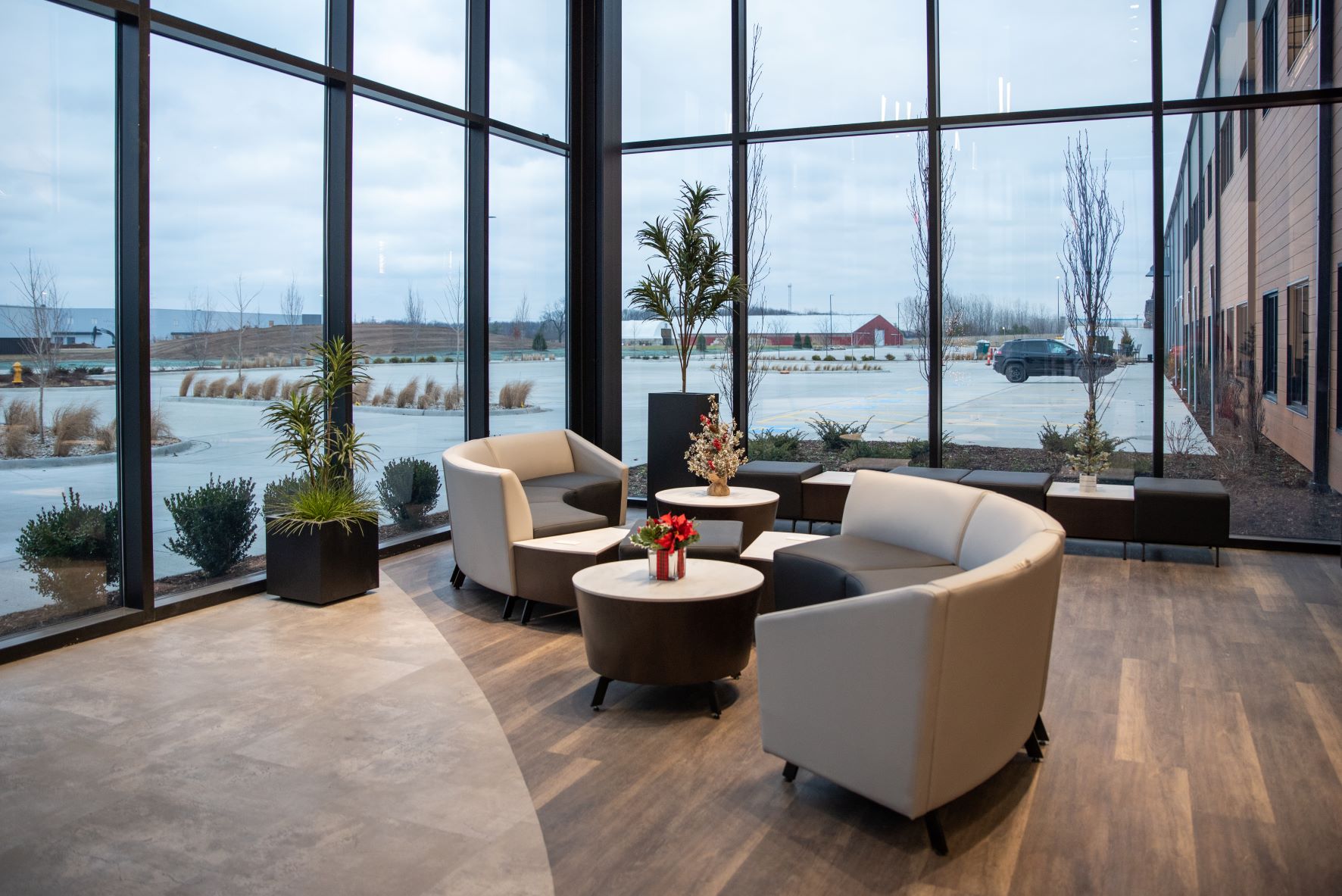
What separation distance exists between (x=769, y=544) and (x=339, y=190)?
12.2ft

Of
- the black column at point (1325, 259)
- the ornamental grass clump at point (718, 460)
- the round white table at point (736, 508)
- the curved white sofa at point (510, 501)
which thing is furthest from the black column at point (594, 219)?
the black column at point (1325, 259)

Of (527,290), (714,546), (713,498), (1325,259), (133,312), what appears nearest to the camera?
(714,546)

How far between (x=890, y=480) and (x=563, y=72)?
568 cm

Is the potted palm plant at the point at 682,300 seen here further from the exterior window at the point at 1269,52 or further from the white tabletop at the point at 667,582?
the exterior window at the point at 1269,52

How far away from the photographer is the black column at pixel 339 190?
266 inches

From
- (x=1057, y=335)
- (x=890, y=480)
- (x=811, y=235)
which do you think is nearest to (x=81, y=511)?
(x=890, y=480)

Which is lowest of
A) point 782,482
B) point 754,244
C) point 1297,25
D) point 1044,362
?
point 782,482

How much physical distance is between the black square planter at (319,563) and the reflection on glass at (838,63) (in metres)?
5.26

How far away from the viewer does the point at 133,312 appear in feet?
18.1

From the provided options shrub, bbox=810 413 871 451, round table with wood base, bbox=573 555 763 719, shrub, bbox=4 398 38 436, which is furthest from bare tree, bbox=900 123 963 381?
shrub, bbox=4 398 38 436

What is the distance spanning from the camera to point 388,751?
3.80m

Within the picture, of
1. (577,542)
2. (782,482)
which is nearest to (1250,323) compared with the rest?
(782,482)

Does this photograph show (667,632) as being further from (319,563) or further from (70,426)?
(70,426)

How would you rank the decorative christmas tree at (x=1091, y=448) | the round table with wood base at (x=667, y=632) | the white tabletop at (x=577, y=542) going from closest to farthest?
the round table with wood base at (x=667, y=632), the white tabletop at (x=577, y=542), the decorative christmas tree at (x=1091, y=448)
